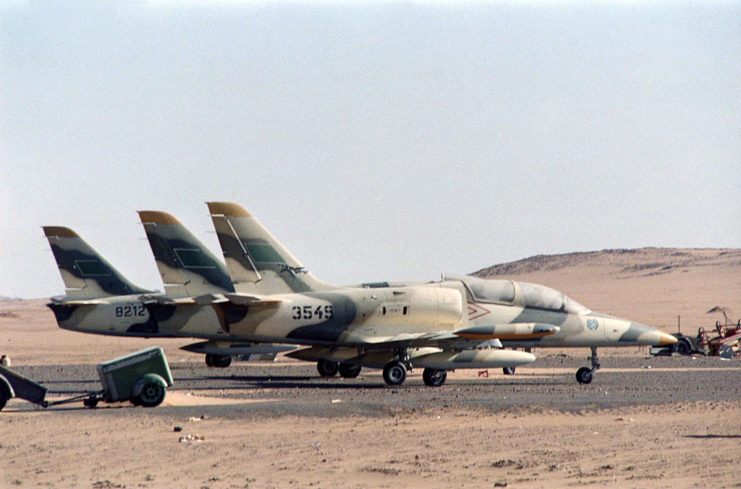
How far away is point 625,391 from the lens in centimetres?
2480

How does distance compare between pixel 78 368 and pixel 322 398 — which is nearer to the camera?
pixel 322 398

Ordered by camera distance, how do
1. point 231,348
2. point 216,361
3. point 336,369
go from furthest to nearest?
point 216,361
point 231,348
point 336,369

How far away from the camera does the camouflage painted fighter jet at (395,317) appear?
26.4 meters

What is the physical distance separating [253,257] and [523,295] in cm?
735

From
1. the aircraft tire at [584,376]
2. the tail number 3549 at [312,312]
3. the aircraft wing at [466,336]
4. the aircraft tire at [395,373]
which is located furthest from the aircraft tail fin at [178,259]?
the aircraft tire at [584,376]

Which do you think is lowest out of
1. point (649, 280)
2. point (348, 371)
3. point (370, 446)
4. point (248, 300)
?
point (370, 446)

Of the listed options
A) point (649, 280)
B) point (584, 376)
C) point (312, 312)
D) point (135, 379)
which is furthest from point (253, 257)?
point (649, 280)

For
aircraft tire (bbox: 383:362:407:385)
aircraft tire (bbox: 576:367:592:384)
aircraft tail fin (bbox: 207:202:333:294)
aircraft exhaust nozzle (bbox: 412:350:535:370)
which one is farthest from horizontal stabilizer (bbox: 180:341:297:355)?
aircraft tire (bbox: 576:367:592:384)

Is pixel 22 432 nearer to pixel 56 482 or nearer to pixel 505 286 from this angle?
pixel 56 482

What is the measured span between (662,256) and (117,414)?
121166mm

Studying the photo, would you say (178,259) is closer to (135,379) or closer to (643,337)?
(135,379)

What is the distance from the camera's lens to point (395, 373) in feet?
87.7

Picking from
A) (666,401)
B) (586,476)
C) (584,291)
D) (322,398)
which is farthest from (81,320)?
(584,291)

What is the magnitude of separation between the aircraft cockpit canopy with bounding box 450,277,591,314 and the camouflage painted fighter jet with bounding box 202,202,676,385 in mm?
27
